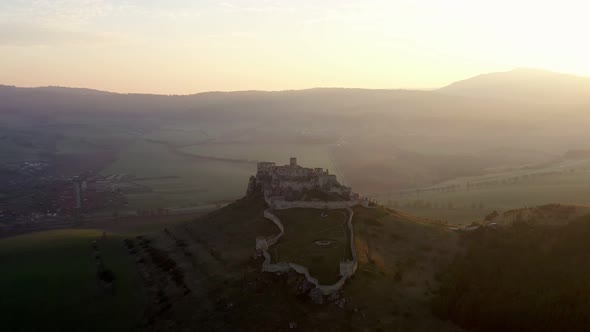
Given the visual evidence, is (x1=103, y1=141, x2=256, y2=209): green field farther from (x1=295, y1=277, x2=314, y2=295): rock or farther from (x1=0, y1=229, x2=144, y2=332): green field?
(x1=295, y1=277, x2=314, y2=295): rock

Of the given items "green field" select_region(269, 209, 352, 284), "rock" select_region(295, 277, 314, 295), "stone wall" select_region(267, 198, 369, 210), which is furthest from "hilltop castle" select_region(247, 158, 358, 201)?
"rock" select_region(295, 277, 314, 295)

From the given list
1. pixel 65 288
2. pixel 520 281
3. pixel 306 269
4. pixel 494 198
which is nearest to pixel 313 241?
pixel 306 269

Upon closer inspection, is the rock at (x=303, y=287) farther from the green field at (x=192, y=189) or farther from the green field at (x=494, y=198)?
the green field at (x=192, y=189)

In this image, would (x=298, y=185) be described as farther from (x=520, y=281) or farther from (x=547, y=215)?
(x=520, y=281)

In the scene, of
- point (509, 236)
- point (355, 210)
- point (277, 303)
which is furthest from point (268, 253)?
point (509, 236)

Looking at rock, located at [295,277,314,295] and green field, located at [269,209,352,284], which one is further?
green field, located at [269,209,352,284]
